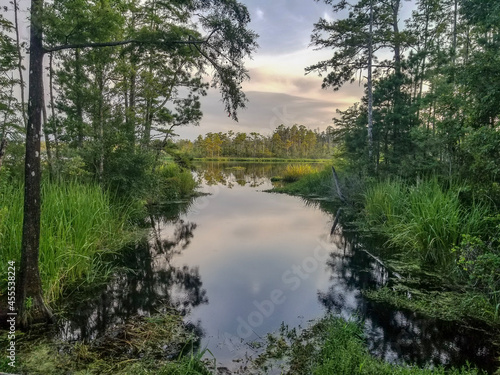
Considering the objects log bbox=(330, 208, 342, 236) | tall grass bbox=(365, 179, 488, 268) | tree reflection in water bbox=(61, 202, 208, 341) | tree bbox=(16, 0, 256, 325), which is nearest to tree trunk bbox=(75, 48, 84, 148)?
tree reflection in water bbox=(61, 202, 208, 341)

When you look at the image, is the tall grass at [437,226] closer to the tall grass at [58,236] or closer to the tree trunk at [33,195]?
the tree trunk at [33,195]

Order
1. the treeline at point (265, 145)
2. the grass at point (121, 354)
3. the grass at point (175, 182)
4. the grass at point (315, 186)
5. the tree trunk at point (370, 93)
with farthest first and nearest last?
1. the treeline at point (265, 145)
2. the grass at point (315, 186)
3. the grass at point (175, 182)
4. the tree trunk at point (370, 93)
5. the grass at point (121, 354)

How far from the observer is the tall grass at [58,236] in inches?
148

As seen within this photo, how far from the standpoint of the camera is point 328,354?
2.93 metres

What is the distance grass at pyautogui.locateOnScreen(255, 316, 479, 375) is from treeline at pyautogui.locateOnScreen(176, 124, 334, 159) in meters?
61.9

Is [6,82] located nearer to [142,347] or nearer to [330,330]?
[142,347]

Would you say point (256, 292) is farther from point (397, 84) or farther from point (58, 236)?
point (397, 84)

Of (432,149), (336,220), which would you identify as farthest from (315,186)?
(432,149)

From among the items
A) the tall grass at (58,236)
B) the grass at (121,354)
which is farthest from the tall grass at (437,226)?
the tall grass at (58,236)

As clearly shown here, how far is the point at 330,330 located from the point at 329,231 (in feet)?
20.5

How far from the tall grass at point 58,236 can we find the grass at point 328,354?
2.88 metres

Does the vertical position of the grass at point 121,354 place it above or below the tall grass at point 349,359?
below

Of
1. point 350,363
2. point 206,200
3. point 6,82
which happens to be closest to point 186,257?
point 350,363

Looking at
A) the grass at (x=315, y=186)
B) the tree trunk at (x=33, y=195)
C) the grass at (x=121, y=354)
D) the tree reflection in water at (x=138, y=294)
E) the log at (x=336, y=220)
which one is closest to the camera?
the grass at (x=121, y=354)
